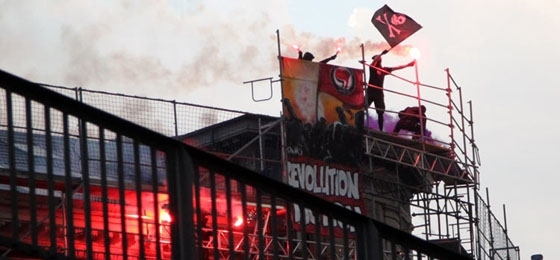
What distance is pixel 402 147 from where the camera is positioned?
1375 inches

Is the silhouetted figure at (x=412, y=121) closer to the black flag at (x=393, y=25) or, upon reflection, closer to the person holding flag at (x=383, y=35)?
the person holding flag at (x=383, y=35)

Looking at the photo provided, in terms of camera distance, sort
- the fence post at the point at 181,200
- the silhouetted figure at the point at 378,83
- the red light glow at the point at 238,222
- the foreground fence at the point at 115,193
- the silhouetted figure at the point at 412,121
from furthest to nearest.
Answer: the silhouetted figure at the point at 412,121 → the silhouetted figure at the point at 378,83 → the red light glow at the point at 238,222 → the fence post at the point at 181,200 → the foreground fence at the point at 115,193

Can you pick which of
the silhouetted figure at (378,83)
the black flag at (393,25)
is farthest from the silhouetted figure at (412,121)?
the black flag at (393,25)

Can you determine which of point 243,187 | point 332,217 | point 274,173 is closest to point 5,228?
point 243,187

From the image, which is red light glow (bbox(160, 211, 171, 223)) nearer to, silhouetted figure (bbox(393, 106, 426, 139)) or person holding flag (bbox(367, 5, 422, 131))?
person holding flag (bbox(367, 5, 422, 131))

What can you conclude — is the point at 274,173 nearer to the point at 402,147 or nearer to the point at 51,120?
Result: the point at 402,147

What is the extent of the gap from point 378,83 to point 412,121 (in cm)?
159

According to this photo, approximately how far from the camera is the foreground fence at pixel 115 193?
744cm

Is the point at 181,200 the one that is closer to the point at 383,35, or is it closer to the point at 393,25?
the point at 383,35

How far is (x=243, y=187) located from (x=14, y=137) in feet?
4.40

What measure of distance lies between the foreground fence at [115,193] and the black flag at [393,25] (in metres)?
26.9

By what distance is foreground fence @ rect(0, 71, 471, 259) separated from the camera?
744 centimetres

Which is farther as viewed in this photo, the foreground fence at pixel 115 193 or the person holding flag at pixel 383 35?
the person holding flag at pixel 383 35

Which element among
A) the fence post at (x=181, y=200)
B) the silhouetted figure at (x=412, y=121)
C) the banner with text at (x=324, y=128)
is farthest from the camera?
the silhouetted figure at (x=412, y=121)
